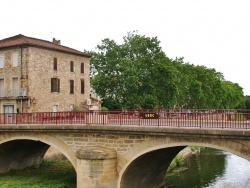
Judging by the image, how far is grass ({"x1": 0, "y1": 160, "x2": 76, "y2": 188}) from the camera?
23500mm

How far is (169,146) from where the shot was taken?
58.4ft

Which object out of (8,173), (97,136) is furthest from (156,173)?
(8,173)

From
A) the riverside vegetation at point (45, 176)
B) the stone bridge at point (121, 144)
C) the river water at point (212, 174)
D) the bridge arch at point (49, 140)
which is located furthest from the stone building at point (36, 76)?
the river water at point (212, 174)

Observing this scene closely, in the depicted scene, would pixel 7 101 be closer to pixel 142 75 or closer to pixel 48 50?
pixel 48 50

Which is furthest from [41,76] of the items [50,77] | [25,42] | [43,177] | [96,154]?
[96,154]

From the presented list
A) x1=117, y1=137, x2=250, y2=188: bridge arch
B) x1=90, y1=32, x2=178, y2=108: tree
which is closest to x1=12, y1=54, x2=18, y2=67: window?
x1=90, y1=32, x2=178, y2=108: tree

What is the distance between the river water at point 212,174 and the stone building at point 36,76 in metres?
12.2

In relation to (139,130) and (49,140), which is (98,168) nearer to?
(139,130)

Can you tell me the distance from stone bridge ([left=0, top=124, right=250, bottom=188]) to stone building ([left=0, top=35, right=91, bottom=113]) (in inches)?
242

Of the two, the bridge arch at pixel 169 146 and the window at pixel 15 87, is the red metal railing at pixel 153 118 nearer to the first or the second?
the bridge arch at pixel 169 146

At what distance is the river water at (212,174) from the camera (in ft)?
87.7

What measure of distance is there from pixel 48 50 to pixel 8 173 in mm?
10981

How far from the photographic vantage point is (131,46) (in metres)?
41.2

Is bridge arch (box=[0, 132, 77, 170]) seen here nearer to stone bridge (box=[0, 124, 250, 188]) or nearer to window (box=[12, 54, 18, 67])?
stone bridge (box=[0, 124, 250, 188])
